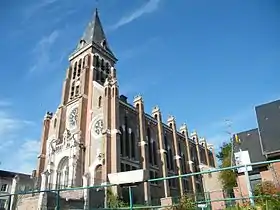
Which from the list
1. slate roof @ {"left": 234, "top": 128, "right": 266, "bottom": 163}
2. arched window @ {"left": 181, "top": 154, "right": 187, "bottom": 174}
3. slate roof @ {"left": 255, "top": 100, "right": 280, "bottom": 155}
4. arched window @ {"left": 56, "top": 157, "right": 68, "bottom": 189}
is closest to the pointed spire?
arched window @ {"left": 56, "top": 157, "right": 68, "bottom": 189}

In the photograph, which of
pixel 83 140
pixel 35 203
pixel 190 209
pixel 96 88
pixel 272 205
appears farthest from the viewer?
pixel 96 88

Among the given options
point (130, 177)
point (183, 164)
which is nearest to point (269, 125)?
point (130, 177)

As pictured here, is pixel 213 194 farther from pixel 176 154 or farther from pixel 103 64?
pixel 103 64

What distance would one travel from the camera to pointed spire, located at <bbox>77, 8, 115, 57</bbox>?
1868 inches

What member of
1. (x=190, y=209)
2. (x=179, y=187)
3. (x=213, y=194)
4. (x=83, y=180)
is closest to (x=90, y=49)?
(x=83, y=180)

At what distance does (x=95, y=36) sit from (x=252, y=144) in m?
34.6

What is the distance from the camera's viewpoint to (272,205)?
932 centimetres

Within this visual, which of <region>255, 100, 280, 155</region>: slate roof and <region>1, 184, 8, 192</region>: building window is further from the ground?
<region>255, 100, 280, 155</region>: slate roof

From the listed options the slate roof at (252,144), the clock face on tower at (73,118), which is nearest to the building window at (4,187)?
the clock face on tower at (73,118)

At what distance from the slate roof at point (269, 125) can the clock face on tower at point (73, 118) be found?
83.1 ft

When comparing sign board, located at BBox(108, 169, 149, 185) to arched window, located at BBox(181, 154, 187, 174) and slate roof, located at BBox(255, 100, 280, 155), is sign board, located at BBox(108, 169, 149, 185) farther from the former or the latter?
arched window, located at BBox(181, 154, 187, 174)

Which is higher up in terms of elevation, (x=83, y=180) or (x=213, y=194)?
(x=83, y=180)

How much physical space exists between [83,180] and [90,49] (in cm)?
2393

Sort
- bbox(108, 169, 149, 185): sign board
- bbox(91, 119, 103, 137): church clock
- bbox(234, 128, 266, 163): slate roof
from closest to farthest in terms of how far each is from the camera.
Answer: bbox(108, 169, 149, 185): sign board, bbox(234, 128, 266, 163): slate roof, bbox(91, 119, 103, 137): church clock
